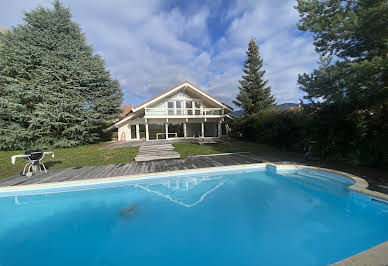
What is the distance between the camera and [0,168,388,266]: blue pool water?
316cm

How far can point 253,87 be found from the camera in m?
21.4

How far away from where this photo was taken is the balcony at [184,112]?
16.9 m

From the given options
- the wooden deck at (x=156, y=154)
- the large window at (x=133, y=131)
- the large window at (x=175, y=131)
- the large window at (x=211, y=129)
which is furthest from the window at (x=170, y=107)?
the wooden deck at (x=156, y=154)

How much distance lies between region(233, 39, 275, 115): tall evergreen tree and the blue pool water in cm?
1564

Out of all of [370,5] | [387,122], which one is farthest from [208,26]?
[387,122]

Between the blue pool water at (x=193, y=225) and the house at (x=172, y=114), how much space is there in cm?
1162

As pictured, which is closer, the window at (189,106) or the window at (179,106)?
the window at (179,106)

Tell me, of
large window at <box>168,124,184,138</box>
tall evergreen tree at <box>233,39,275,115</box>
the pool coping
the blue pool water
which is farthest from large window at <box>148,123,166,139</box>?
the blue pool water

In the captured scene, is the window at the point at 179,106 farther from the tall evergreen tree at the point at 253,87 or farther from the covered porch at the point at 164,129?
the tall evergreen tree at the point at 253,87

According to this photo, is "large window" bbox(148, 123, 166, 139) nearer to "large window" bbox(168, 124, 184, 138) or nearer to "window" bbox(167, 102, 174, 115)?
"large window" bbox(168, 124, 184, 138)

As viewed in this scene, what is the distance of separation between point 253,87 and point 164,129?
13741 mm

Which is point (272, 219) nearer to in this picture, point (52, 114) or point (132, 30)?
point (132, 30)

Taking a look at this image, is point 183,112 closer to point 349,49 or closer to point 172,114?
point 172,114

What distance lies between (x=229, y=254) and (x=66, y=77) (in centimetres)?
2052
